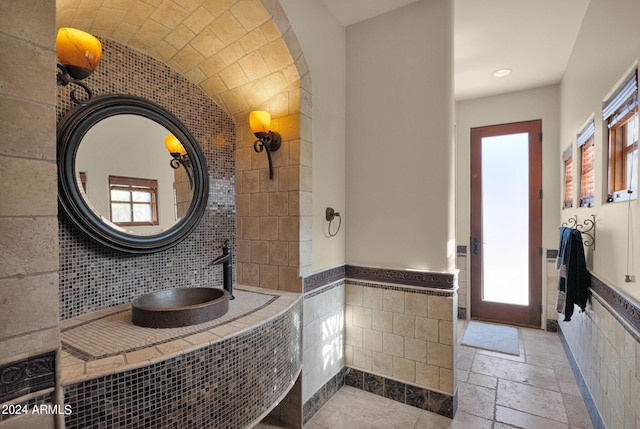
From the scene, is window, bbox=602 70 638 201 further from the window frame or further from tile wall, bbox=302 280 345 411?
tile wall, bbox=302 280 345 411

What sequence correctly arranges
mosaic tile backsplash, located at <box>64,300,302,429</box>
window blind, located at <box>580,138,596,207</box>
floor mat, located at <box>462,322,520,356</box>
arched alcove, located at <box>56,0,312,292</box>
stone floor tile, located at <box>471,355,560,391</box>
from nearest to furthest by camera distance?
1. mosaic tile backsplash, located at <box>64,300,302,429</box>
2. arched alcove, located at <box>56,0,312,292</box>
3. window blind, located at <box>580,138,596,207</box>
4. stone floor tile, located at <box>471,355,560,391</box>
5. floor mat, located at <box>462,322,520,356</box>

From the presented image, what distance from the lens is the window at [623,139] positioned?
5.13ft

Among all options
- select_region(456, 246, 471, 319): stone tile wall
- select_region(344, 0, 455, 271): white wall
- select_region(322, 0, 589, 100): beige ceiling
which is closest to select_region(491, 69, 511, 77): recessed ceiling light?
select_region(322, 0, 589, 100): beige ceiling

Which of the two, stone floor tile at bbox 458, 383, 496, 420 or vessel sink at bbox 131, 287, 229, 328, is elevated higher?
vessel sink at bbox 131, 287, 229, 328

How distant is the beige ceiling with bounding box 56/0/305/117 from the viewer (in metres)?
1.61

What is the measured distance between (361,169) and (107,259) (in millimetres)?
1735

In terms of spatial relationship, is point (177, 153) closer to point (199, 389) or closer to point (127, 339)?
point (127, 339)

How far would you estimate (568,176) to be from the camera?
3338 mm

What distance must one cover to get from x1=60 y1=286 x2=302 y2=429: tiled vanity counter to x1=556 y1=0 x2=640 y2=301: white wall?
1.72m

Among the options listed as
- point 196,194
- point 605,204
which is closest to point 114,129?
point 196,194

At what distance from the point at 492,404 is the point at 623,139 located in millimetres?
1911

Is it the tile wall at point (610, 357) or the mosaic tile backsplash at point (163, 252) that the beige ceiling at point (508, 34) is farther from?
the tile wall at point (610, 357)

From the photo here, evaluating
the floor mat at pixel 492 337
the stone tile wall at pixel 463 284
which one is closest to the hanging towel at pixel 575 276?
the floor mat at pixel 492 337

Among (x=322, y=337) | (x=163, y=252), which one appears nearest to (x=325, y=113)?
(x=163, y=252)
